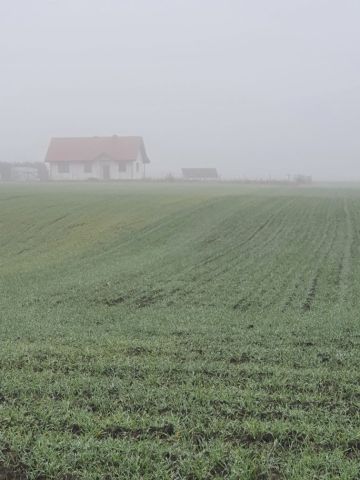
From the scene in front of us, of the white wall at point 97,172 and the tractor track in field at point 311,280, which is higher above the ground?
the white wall at point 97,172

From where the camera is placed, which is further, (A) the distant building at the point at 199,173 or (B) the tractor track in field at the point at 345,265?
(A) the distant building at the point at 199,173

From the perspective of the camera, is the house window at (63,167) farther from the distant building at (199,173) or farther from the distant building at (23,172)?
the distant building at (199,173)

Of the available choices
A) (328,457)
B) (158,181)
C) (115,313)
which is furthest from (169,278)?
(158,181)

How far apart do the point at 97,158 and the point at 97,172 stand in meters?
2.15

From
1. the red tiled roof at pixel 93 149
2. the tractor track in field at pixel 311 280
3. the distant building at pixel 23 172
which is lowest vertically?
the tractor track in field at pixel 311 280

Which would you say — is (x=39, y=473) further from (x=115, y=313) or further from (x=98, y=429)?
(x=115, y=313)

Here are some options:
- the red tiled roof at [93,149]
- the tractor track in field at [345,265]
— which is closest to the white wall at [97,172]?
the red tiled roof at [93,149]

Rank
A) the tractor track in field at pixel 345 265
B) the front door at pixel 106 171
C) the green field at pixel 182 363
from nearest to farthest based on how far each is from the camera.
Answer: the green field at pixel 182 363 < the tractor track in field at pixel 345 265 < the front door at pixel 106 171

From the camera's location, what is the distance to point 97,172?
71812mm

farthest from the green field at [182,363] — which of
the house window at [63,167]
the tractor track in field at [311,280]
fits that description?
the house window at [63,167]

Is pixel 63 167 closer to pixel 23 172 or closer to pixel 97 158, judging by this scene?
pixel 23 172

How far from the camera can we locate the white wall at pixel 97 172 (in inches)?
2808

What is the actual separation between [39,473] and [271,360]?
3.41m

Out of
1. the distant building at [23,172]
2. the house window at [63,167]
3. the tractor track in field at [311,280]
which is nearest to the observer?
the tractor track in field at [311,280]
